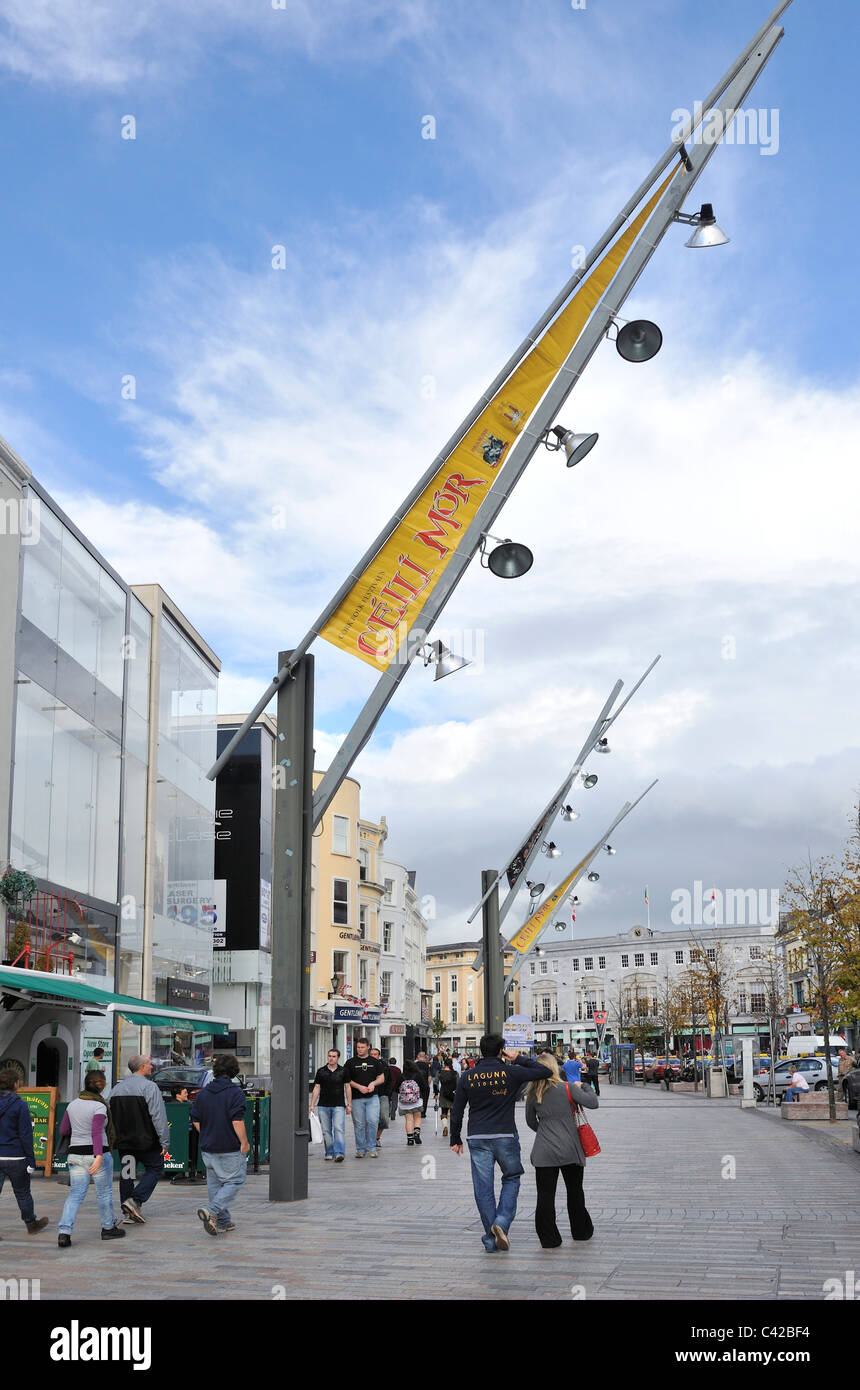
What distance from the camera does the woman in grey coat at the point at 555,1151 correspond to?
1061 centimetres

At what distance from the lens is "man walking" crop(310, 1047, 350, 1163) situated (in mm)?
20594

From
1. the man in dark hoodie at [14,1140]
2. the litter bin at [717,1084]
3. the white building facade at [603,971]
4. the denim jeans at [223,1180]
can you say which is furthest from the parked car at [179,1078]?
the white building facade at [603,971]

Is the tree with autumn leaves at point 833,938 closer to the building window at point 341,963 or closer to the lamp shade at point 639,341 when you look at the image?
the lamp shade at point 639,341

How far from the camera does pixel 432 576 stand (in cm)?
1410

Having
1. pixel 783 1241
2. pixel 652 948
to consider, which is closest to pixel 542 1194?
pixel 783 1241

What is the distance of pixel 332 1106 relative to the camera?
20.8 m

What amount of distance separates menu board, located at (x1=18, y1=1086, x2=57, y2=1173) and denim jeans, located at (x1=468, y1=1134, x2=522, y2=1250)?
9.75m

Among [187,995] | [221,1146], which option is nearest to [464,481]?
[221,1146]

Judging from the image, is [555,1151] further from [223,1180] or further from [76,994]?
[76,994]
